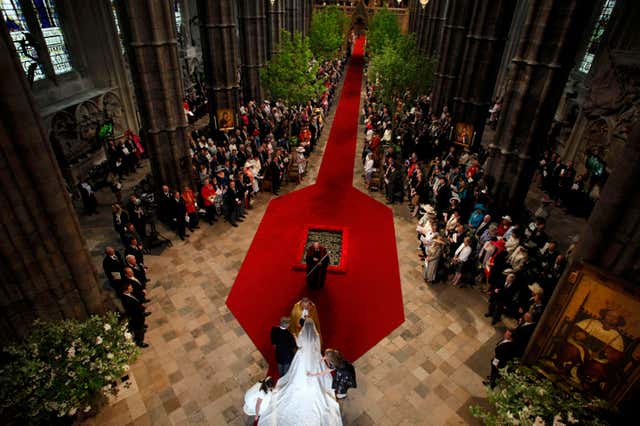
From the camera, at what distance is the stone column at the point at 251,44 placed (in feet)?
73.3

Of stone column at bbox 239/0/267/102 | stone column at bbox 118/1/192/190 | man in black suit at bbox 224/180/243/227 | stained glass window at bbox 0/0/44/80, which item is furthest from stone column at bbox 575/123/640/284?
stone column at bbox 239/0/267/102

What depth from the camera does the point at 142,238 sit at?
A: 11.8 meters

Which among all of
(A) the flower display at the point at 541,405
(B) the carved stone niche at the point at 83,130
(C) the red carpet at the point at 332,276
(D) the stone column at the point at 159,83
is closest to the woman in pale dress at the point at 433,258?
(C) the red carpet at the point at 332,276

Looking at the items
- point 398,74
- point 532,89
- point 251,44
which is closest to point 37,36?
point 251,44

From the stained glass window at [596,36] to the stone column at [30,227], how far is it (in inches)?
868

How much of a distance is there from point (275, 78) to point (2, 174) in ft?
52.8

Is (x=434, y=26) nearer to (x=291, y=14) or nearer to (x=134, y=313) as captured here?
(x=291, y=14)

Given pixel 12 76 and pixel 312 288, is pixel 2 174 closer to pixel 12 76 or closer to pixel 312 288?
pixel 12 76

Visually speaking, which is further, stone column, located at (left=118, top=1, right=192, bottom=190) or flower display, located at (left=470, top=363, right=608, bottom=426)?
stone column, located at (left=118, top=1, right=192, bottom=190)

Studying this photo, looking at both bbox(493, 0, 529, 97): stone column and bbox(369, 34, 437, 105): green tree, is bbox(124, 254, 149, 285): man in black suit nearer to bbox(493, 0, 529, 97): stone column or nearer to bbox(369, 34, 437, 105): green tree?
bbox(369, 34, 437, 105): green tree

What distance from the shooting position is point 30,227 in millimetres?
6492

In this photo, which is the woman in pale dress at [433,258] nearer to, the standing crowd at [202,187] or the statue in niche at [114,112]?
the standing crowd at [202,187]

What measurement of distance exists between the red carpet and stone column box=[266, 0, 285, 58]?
16774 millimetres

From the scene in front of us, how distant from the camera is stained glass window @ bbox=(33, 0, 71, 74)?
15033 millimetres
